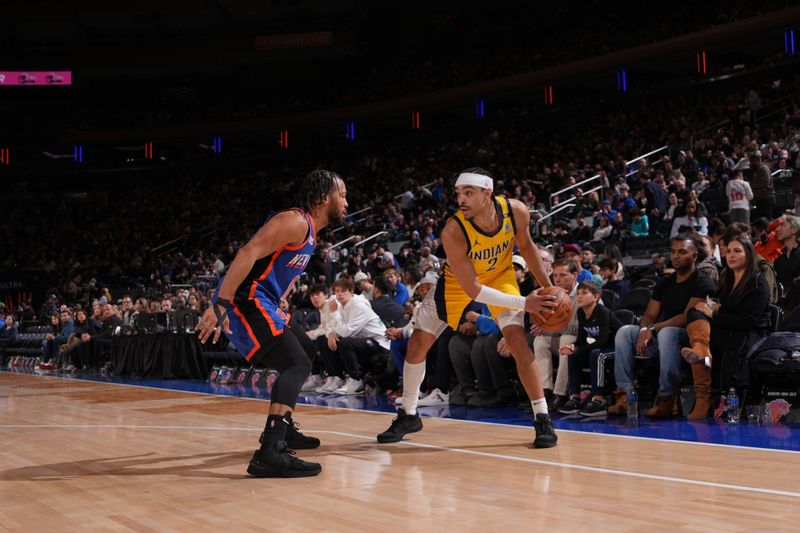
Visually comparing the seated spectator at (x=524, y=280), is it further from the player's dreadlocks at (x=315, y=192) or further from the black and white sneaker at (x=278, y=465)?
the black and white sneaker at (x=278, y=465)

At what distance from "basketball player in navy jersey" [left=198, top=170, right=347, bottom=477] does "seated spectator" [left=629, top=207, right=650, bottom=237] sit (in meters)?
9.91

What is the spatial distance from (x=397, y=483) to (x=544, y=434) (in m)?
1.57

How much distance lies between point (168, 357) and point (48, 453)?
8816 millimetres

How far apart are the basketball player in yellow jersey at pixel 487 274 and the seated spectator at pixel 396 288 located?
17.4 feet

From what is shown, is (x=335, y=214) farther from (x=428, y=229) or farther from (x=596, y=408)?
(x=428, y=229)

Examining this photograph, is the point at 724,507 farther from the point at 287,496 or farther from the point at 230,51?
the point at 230,51

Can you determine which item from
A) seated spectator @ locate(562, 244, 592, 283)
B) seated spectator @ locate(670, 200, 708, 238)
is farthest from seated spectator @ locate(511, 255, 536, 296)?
seated spectator @ locate(670, 200, 708, 238)

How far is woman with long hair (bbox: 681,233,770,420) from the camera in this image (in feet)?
21.5

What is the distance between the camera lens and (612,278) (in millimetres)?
9094

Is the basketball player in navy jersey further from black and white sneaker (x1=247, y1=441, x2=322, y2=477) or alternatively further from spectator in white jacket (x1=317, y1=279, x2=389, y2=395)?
spectator in white jacket (x1=317, y1=279, x2=389, y2=395)

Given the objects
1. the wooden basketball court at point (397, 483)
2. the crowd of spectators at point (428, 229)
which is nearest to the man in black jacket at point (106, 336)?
the crowd of spectators at point (428, 229)

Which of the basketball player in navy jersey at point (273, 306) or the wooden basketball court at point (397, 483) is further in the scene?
the basketball player in navy jersey at point (273, 306)

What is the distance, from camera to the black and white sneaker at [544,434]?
5439mm

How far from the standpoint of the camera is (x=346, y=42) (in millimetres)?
35812
